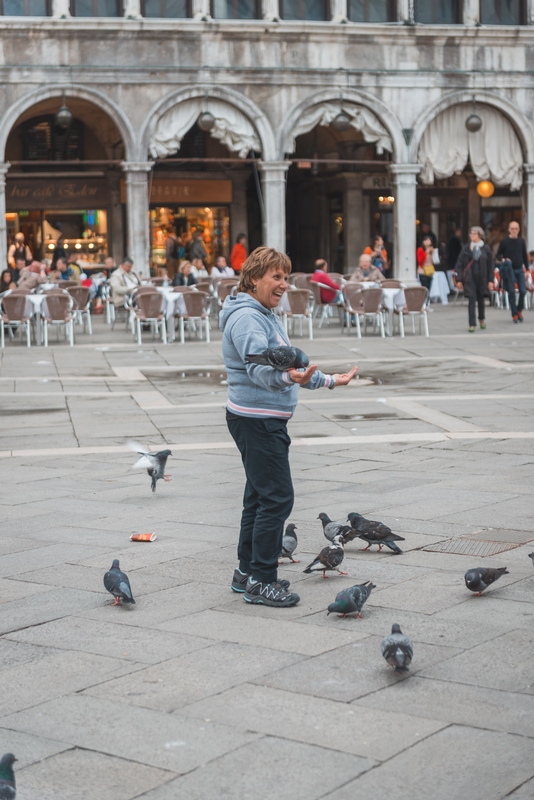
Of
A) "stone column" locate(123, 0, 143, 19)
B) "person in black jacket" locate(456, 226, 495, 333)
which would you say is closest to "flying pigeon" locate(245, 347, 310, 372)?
"person in black jacket" locate(456, 226, 495, 333)

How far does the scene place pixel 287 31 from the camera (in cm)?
2395

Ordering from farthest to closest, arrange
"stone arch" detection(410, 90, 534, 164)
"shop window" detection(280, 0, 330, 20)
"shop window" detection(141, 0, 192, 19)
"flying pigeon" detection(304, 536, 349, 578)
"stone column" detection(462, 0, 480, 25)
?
"stone arch" detection(410, 90, 534, 164)
"stone column" detection(462, 0, 480, 25)
"shop window" detection(280, 0, 330, 20)
"shop window" detection(141, 0, 192, 19)
"flying pigeon" detection(304, 536, 349, 578)

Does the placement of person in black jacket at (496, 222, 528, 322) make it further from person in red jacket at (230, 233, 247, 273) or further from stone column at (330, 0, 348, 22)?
stone column at (330, 0, 348, 22)

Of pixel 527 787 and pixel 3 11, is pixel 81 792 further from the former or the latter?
pixel 3 11

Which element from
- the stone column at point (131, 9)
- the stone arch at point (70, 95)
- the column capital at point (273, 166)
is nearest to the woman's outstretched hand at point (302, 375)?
the stone arch at point (70, 95)

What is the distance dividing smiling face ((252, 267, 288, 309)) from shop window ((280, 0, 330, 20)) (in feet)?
68.0

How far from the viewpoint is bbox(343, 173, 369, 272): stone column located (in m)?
28.9

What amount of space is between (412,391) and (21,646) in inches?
333

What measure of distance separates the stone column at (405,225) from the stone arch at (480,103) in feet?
1.69

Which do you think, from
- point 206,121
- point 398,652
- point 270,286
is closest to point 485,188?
point 206,121

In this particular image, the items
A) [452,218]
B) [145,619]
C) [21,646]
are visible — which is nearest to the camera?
[21,646]

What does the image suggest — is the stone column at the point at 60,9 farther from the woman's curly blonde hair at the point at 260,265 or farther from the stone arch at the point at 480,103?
the woman's curly blonde hair at the point at 260,265

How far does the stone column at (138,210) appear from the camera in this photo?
24.0 metres

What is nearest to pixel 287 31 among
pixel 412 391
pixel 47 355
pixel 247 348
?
pixel 47 355
